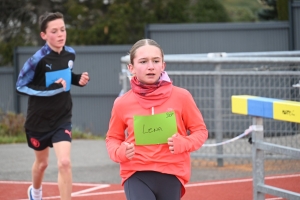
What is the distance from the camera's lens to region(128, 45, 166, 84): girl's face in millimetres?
5258

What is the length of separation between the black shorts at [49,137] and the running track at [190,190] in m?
1.16

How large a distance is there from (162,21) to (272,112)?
1938 cm

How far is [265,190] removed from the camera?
6.74 m

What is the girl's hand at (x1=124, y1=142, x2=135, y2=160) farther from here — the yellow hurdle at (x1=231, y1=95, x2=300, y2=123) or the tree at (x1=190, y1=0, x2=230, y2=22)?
the tree at (x1=190, y1=0, x2=230, y2=22)

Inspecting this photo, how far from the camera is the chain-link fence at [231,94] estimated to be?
1033 centimetres

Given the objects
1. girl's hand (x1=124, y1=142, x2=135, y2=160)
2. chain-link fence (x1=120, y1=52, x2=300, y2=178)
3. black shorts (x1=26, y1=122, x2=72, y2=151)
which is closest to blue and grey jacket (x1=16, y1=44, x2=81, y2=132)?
black shorts (x1=26, y1=122, x2=72, y2=151)

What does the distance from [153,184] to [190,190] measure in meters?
4.00

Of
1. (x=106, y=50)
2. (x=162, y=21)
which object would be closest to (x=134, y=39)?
(x=162, y=21)

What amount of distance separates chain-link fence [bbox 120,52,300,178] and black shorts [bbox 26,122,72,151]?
2.88 m

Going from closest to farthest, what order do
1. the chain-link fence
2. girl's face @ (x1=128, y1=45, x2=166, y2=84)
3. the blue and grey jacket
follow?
1. girl's face @ (x1=128, y1=45, x2=166, y2=84)
2. the blue and grey jacket
3. the chain-link fence

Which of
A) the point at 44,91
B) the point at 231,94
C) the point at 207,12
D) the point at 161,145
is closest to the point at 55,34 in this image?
the point at 44,91

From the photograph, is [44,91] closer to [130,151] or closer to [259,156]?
[259,156]

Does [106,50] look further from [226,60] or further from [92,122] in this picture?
[226,60]

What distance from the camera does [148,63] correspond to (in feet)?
17.3
